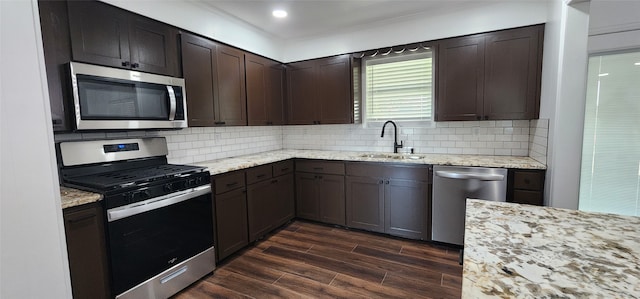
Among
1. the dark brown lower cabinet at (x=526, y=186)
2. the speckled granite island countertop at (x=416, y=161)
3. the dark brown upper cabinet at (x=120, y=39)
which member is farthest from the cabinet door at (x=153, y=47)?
the dark brown lower cabinet at (x=526, y=186)

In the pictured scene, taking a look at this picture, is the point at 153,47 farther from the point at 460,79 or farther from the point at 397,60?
the point at 460,79

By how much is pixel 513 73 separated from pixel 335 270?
2.60 metres

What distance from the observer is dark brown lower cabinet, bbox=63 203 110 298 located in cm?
156

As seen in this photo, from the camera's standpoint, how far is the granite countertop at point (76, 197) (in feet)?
5.04

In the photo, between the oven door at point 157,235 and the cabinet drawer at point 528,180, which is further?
the cabinet drawer at point 528,180

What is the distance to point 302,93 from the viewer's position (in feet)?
12.7

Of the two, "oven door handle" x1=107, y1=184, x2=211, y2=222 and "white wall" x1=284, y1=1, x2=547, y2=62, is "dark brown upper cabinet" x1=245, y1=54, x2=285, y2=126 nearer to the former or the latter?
"white wall" x1=284, y1=1, x2=547, y2=62

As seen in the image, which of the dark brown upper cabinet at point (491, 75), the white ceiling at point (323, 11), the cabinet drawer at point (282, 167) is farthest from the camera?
the cabinet drawer at point (282, 167)

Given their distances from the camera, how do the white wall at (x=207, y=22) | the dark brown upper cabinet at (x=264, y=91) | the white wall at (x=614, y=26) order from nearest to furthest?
1. the white wall at (x=614, y=26)
2. the white wall at (x=207, y=22)
3. the dark brown upper cabinet at (x=264, y=91)

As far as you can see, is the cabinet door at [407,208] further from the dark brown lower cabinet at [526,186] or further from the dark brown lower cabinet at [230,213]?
the dark brown lower cabinet at [230,213]

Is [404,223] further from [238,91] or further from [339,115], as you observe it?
[238,91]

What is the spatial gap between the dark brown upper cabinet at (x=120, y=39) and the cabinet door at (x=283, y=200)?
162 cm

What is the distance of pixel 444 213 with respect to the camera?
2.83 metres

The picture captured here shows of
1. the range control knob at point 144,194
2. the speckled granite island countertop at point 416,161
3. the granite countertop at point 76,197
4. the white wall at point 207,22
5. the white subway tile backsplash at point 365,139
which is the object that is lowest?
the range control knob at point 144,194
